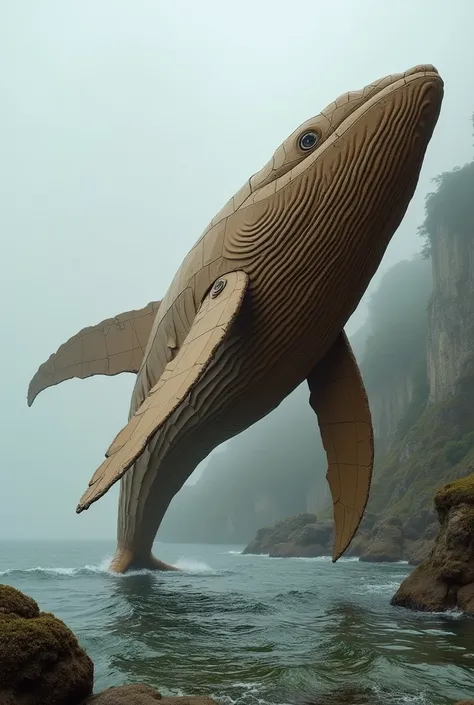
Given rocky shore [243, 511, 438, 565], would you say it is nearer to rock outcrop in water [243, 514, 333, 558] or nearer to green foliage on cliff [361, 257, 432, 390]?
rock outcrop in water [243, 514, 333, 558]

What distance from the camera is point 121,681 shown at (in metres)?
4.82

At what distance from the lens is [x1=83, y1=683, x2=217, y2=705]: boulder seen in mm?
3672

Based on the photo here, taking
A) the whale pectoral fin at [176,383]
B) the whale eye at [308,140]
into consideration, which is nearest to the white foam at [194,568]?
the whale pectoral fin at [176,383]

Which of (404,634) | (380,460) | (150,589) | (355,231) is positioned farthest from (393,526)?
(355,231)

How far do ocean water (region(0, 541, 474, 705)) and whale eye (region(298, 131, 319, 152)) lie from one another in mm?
5660

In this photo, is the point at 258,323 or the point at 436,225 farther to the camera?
the point at 436,225

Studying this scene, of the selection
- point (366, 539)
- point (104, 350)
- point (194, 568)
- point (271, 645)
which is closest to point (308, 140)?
point (271, 645)

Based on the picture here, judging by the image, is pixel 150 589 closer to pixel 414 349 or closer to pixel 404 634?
pixel 404 634

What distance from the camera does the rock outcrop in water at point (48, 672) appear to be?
3650mm

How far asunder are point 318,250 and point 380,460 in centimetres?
4953

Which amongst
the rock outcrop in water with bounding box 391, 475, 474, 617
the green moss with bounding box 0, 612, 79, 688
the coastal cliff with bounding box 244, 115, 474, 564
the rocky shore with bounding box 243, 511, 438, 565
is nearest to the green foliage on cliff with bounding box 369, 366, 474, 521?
the coastal cliff with bounding box 244, 115, 474, 564

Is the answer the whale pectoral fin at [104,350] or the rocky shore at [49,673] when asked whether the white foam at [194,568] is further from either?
the rocky shore at [49,673]

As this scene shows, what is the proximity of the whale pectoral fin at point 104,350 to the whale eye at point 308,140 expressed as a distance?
497 cm

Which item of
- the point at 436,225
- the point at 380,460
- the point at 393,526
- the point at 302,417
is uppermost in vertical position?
the point at 436,225
